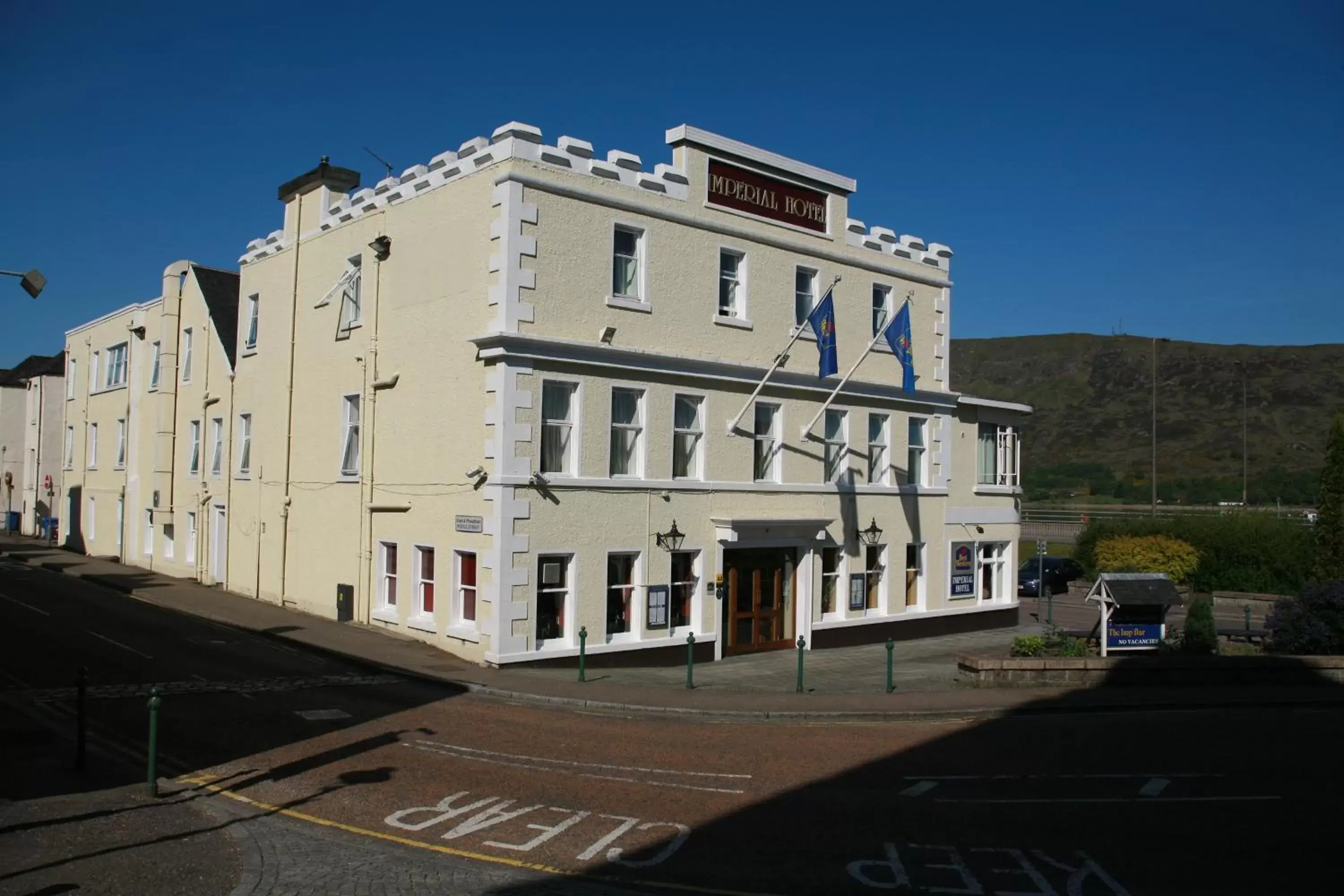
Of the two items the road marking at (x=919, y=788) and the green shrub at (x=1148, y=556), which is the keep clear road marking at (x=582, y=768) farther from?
the green shrub at (x=1148, y=556)

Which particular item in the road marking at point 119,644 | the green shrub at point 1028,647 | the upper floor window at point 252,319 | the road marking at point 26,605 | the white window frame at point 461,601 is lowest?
the road marking at point 119,644

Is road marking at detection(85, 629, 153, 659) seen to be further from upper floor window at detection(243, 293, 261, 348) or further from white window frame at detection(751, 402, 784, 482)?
white window frame at detection(751, 402, 784, 482)

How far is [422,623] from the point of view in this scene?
2383 centimetres

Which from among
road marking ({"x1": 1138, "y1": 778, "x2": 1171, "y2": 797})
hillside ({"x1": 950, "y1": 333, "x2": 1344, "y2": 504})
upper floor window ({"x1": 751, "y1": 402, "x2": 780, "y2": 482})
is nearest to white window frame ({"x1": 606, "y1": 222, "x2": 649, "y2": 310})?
upper floor window ({"x1": 751, "y1": 402, "x2": 780, "y2": 482})

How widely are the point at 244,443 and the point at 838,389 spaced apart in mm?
18097

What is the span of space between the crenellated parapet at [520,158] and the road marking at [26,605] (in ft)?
41.0

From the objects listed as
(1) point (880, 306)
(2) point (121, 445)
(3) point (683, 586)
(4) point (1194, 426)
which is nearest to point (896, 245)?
(1) point (880, 306)

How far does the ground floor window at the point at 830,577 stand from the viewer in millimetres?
28375

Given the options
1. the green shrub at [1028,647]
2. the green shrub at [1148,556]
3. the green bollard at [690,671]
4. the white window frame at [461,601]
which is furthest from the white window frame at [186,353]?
the green shrub at [1148,556]

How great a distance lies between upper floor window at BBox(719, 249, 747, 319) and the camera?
85.1 ft

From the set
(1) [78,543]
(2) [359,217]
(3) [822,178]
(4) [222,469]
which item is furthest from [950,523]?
(1) [78,543]

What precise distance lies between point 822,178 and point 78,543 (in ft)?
119

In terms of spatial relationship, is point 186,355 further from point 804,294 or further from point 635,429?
point 804,294

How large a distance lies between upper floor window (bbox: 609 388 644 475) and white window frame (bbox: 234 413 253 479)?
14213 mm
